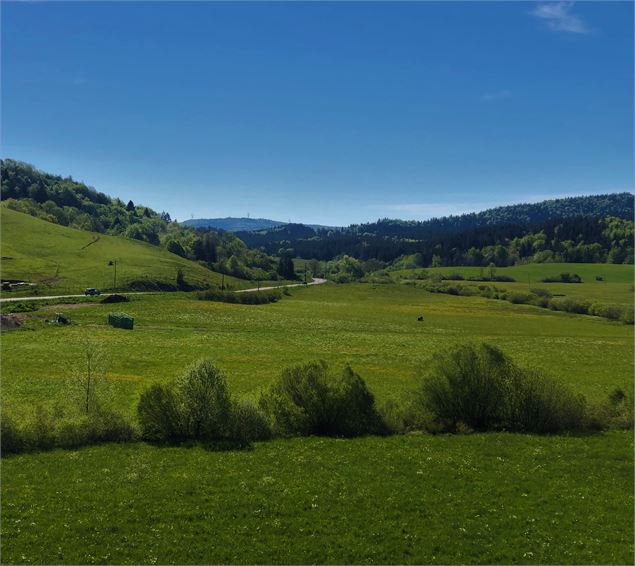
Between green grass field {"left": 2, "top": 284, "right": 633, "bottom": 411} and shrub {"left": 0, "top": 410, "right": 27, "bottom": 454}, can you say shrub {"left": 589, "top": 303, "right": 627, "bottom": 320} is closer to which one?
green grass field {"left": 2, "top": 284, "right": 633, "bottom": 411}

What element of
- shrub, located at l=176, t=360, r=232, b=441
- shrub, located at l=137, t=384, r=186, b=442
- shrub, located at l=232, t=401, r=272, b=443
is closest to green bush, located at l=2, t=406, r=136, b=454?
shrub, located at l=137, t=384, r=186, b=442

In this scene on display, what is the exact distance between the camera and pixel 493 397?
33.5 m

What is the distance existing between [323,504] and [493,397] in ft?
56.4

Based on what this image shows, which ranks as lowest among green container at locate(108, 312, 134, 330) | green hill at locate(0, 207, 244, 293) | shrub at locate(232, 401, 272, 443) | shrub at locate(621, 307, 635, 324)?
shrub at locate(621, 307, 635, 324)

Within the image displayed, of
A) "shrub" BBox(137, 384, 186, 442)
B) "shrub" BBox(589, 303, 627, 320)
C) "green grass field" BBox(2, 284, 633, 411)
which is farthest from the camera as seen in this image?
"shrub" BBox(589, 303, 627, 320)

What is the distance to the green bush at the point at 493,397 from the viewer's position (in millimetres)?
32906

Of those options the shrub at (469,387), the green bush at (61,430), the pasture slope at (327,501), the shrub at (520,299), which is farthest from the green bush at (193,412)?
the shrub at (520,299)

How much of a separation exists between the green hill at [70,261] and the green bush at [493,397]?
11743 cm

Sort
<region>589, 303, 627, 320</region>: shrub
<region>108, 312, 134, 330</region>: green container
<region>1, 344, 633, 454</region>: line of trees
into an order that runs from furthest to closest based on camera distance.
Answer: <region>589, 303, 627, 320</region>: shrub, <region>108, 312, 134, 330</region>: green container, <region>1, 344, 633, 454</region>: line of trees

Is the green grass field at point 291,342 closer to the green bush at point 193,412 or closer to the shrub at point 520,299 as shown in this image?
the shrub at point 520,299

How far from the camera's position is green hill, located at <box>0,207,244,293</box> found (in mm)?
134625

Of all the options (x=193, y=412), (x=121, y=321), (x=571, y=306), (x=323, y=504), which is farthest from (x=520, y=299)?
(x=323, y=504)

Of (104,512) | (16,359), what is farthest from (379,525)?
(16,359)

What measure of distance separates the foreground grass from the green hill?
114 meters
